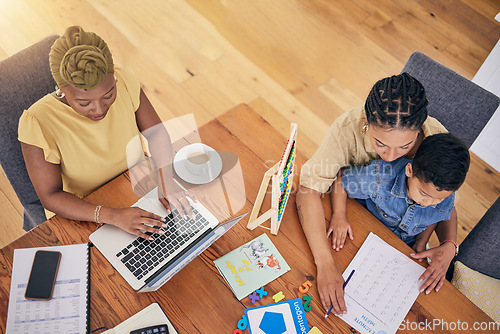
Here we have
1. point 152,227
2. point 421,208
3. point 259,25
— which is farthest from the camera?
point 259,25

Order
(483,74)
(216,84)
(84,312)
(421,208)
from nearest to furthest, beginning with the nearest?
(84,312) < (421,208) < (483,74) < (216,84)

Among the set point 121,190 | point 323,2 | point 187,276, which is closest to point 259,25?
point 323,2

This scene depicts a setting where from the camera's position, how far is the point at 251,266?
4.05ft

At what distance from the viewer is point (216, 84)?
2.64 metres

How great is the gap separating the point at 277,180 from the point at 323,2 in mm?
2373

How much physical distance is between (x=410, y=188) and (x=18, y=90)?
4.16 ft

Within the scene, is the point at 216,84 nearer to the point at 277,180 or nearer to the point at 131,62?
the point at 131,62

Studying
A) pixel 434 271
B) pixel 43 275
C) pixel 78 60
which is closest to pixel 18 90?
pixel 78 60

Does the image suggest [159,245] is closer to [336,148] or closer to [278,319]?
[278,319]

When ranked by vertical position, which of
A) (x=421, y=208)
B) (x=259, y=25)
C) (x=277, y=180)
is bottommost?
(x=259, y=25)

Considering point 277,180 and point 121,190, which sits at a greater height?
point 277,180

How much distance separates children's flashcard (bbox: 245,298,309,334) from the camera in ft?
3.75

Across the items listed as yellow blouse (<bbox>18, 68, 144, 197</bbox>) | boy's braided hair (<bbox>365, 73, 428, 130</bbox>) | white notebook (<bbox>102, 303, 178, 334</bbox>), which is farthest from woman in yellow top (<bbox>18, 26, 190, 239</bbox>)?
boy's braided hair (<bbox>365, 73, 428, 130</bbox>)

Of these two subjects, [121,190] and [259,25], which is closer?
[121,190]
